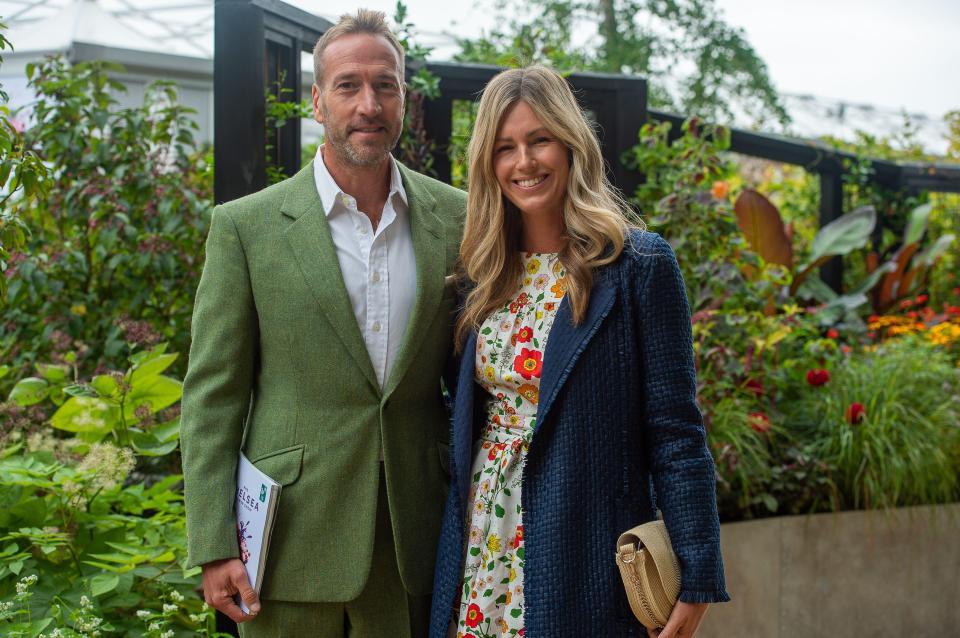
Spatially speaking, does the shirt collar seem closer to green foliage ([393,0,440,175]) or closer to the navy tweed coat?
the navy tweed coat

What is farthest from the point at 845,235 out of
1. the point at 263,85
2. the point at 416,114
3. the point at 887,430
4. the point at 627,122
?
the point at 263,85

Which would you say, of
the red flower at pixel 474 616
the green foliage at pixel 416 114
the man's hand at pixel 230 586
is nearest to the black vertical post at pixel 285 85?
the green foliage at pixel 416 114

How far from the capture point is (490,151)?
7.10ft

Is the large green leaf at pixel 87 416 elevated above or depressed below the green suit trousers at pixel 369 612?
above

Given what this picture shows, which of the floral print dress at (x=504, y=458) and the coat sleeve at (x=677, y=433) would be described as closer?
Answer: the coat sleeve at (x=677, y=433)

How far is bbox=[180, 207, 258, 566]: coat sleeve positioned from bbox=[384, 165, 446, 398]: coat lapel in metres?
0.36

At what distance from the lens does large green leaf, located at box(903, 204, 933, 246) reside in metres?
7.56

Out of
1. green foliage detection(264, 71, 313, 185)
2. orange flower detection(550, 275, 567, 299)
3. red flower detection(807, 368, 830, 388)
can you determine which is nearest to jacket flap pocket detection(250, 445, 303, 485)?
orange flower detection(550, 275, 567, 299)

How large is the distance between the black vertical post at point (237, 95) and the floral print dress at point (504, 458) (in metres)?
1.21

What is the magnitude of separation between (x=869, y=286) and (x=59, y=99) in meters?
5.60

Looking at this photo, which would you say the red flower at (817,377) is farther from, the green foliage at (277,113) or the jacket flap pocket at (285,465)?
the jacket flap pocket at (285,465)

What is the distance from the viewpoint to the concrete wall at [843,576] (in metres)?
4.17

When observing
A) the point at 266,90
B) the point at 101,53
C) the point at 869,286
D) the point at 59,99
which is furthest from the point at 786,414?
the point at 101,53

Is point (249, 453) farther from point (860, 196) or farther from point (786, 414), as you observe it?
point (860, 196)
